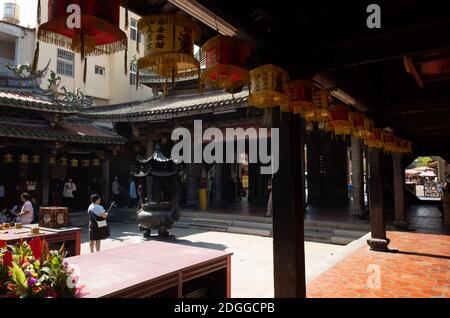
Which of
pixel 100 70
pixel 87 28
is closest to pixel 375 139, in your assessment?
pixel 87 28

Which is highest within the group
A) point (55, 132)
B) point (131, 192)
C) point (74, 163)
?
point (55, 132)

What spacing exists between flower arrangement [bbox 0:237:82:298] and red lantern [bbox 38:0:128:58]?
1876 mm

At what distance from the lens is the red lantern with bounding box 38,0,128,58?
1.89 meters

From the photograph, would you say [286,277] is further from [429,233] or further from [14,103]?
[14,103]

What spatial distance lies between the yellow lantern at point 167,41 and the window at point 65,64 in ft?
79.9

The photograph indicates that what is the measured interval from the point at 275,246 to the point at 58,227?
Result: 527 cm

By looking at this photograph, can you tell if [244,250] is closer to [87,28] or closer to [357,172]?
[357,172]

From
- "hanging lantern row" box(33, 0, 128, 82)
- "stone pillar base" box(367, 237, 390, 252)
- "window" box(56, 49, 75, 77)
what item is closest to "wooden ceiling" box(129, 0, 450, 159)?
"hanging lantern row" box(33, 0, 128, 82)

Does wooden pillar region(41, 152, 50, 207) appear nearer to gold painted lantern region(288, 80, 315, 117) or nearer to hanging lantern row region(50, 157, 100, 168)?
A: hanging lantern row region(50, 157, 100, 168)

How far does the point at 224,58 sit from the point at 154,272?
2220 mm

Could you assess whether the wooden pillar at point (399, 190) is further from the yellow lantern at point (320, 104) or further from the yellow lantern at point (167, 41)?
the yellow lantern at point (167, 41)

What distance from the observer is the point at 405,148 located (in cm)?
911

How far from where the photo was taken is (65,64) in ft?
78.3
